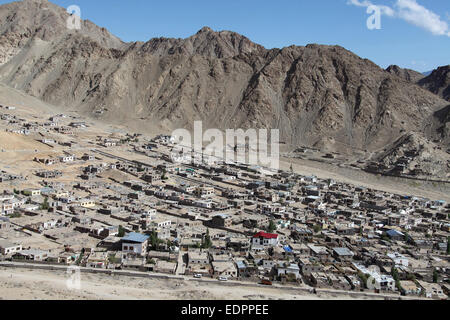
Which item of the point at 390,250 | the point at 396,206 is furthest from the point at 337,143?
the point at 390,250

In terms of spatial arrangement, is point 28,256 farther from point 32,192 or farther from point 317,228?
point 317,228

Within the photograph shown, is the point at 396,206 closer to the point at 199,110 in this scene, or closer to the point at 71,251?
the point at 71,251

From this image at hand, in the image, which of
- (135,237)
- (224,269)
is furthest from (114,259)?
(224,269)

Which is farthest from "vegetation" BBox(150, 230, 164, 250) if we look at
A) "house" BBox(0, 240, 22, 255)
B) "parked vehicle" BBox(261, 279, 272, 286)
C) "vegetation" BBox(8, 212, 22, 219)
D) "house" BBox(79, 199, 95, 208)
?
"vegetation" BBox(8, 212, 22, 219)

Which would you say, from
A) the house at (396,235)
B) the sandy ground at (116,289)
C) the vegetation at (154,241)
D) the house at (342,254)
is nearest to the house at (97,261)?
the sandy ground at (116,289)

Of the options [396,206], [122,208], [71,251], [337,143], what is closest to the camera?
[71,251]

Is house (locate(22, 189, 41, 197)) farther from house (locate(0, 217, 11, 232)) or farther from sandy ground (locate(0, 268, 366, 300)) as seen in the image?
sandy ground (locate(0, 268, 366, 300))
